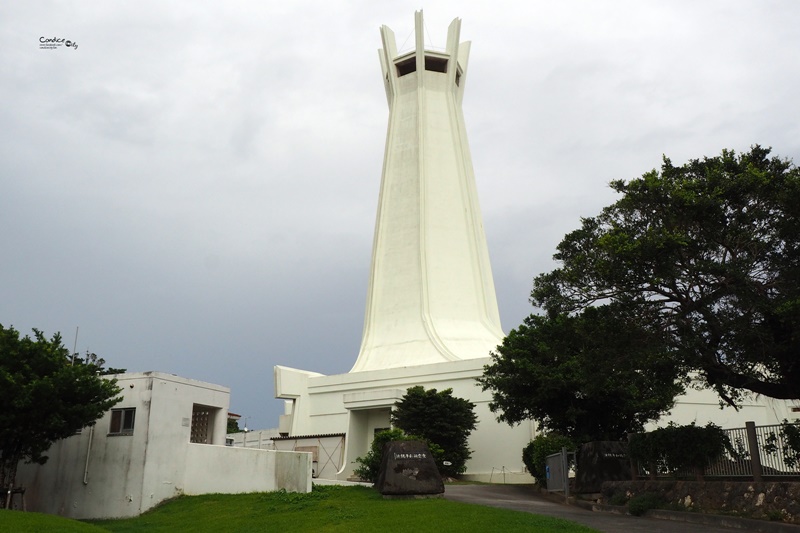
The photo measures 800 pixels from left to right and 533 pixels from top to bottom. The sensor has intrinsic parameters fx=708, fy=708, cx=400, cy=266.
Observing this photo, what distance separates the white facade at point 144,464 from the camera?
1806 cm

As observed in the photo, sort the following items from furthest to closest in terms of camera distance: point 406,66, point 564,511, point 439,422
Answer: point 406,66, point 439,422, point 564,511

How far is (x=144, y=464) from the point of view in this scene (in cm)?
1792

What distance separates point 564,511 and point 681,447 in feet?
9.00

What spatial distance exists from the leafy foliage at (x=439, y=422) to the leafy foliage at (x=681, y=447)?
1126cm

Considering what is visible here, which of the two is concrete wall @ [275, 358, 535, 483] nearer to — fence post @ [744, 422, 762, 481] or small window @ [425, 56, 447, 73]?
fence post @ [744, 422, 762, 481]

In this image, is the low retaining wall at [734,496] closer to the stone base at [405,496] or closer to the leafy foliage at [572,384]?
the leafy foliage at [572,384]

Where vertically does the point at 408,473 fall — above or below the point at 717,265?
below

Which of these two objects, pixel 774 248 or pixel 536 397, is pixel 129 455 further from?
pixel 774 248

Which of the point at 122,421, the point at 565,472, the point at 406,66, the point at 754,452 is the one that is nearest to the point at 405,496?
the point at 565,472

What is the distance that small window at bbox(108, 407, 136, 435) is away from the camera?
18.5 metres

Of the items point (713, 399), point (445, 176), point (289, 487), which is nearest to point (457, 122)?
point (445, 176)

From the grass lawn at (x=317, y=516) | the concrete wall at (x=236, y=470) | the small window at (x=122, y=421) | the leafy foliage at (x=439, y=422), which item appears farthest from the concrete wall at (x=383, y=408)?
the grass lawn at (x=317, y=516)

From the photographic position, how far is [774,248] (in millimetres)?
12203

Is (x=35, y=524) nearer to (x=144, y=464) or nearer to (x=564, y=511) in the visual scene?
(x=144, y=464)
